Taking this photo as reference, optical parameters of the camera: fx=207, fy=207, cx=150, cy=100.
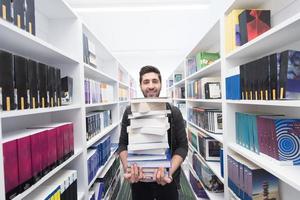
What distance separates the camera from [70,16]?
1625 mm

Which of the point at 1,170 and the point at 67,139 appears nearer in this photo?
the point at 1,170

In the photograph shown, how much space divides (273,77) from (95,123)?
68.4 inches

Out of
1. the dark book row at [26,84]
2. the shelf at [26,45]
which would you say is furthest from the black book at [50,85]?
the shelf at [26,45]

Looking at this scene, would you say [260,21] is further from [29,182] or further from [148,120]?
[29,182]

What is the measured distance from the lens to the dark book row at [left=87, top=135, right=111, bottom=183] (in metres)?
1.91

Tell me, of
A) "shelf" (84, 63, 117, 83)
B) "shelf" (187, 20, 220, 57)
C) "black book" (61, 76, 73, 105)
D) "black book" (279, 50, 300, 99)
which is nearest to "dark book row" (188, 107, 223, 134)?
"shelf" (187, 20, 220, 57)

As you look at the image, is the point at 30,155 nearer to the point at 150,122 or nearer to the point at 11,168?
the point at 11,168

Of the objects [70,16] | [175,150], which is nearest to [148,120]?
[175,150]

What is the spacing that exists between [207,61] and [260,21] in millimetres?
1059

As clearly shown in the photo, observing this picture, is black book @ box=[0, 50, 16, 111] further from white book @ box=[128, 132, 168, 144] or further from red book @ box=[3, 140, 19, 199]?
white book @ box=[128, 132, 168, 144]

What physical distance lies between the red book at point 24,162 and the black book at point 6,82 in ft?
0.55

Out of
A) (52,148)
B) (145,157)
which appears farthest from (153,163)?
(52,148)

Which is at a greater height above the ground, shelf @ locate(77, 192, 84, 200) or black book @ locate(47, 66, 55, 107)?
black book @ locate(47, 66, 55, 107)

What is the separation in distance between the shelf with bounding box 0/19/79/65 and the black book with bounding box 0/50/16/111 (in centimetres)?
10
